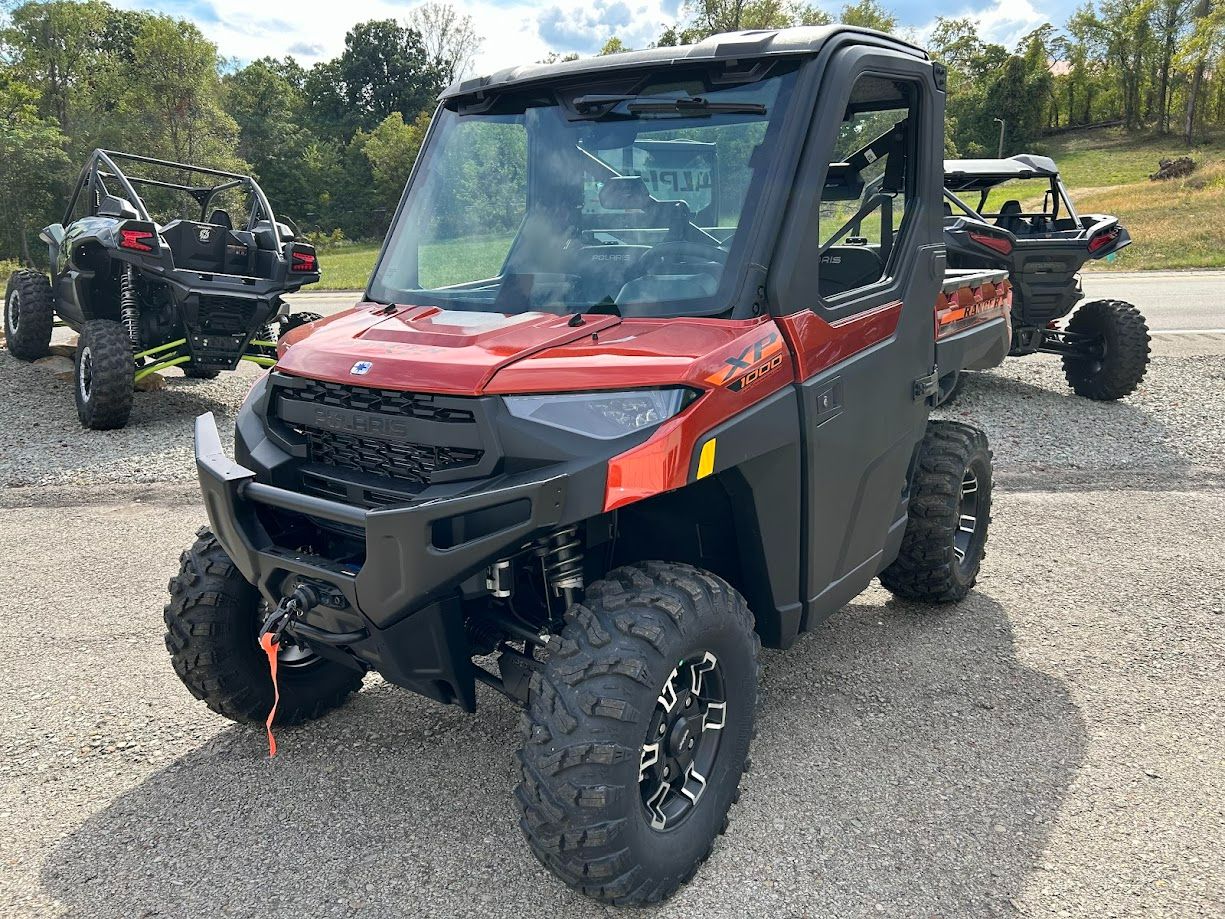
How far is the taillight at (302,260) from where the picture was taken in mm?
9008

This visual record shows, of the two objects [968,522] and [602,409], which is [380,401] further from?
[968,522]

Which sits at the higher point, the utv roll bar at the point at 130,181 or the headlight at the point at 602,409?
the utv roll bar at the point at 130,181

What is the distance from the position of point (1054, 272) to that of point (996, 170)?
1.04m

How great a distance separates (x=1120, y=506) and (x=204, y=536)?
211 inches

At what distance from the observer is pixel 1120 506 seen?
242 inches

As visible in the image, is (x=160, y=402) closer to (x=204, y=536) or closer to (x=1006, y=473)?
(x=204, y=536)

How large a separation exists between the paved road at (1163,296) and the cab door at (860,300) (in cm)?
1017

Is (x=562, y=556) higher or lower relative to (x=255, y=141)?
lower

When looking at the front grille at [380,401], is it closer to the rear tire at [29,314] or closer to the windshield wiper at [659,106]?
the windshield wiper at [659,106]

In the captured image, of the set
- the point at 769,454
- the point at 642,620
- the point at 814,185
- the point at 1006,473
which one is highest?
the point at 814,185

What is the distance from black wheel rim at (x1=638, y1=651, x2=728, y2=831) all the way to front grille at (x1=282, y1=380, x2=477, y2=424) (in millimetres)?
923

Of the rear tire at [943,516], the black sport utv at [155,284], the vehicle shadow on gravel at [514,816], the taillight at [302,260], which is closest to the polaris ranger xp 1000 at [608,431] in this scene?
the vehicle shadow on gravel at [514,816]

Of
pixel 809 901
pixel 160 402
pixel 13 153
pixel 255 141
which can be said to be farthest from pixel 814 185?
pixel 255 141

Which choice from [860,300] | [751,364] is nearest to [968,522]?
[860,300]
